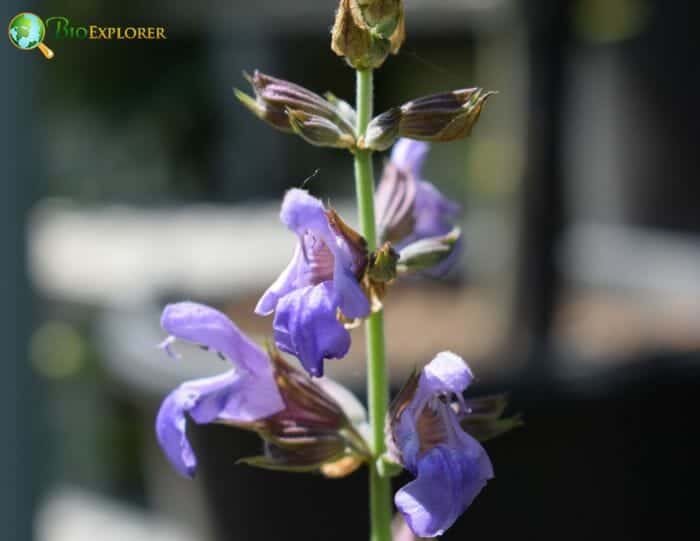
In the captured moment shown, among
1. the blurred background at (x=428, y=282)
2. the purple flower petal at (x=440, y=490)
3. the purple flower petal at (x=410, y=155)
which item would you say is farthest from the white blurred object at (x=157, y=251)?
the purple flower petal at (x=440, y=490)

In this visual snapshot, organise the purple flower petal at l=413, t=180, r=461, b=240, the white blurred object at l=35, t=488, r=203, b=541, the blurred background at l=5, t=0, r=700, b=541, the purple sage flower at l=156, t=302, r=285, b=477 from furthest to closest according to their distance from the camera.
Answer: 1. the white blurred object at l=35, t=488, r=203, b=541
2. the blurred background at l=5, t=0, r=700, b=541
3. the purple flower petal at l=413, t=180, r=461, b=240
4. the purple sage flower at l=156, t=302, r=285, b=477

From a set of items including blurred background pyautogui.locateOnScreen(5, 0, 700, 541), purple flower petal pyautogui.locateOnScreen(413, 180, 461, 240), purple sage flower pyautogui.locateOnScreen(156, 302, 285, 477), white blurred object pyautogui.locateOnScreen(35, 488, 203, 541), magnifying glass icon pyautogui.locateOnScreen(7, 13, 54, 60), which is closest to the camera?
purple sage flower pyautogui.locateOnScreen(156, 302, 285, 477)

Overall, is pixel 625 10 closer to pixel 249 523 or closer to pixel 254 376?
pixel 249 523

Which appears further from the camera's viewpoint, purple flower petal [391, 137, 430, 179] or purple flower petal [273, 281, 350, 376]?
purple flower petal [391, 137, 430, 179]

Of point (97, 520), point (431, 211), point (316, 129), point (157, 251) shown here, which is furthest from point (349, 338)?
point (157, 251)

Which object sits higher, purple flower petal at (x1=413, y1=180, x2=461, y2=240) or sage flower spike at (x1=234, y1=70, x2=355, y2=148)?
sage flower spike at (x1=234, y1=70, x2=355, y2=148)

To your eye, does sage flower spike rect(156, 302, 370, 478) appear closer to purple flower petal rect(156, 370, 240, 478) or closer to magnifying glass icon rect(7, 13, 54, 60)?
purple flower petal rect(156, 370, 240, 478)

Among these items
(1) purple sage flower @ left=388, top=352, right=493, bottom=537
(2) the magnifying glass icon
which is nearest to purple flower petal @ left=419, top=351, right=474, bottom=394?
(1) purple sage flower @ left=388, top=352, right=493, bottom=537
